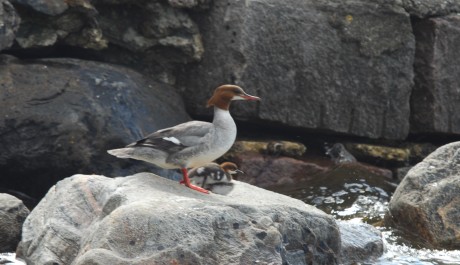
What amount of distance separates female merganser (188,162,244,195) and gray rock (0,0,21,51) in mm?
2816

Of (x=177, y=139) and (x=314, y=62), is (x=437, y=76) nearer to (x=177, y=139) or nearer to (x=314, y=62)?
(x=314, y=62)

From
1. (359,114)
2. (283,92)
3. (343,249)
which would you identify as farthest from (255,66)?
(343,249)

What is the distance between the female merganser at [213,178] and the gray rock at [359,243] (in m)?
1.19

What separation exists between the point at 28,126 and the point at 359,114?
4562 mm

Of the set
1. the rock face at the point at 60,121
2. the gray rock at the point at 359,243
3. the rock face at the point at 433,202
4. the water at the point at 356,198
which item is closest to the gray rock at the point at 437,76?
the water at the point at 356,198

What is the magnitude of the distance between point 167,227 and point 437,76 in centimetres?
732

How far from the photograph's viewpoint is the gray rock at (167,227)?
6836 mm

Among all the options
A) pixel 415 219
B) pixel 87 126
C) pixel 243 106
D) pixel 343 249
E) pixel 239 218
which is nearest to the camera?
pixel 239 218

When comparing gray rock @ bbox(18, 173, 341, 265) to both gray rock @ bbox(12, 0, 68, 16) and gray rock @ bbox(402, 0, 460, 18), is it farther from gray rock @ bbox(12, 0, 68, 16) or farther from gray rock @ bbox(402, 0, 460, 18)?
gray rock @ bbox(402, 0, 460, 18)

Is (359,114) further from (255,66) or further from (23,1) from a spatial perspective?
(23,1)

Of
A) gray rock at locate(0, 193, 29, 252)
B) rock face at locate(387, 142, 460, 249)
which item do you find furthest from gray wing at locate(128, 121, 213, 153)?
rock face at locate(387, 142, 460, 249)

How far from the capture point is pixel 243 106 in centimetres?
1254

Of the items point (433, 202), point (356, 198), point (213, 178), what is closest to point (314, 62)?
point (356, 198)

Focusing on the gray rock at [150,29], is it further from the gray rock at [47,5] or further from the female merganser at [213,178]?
the female merganser at [213,178]
